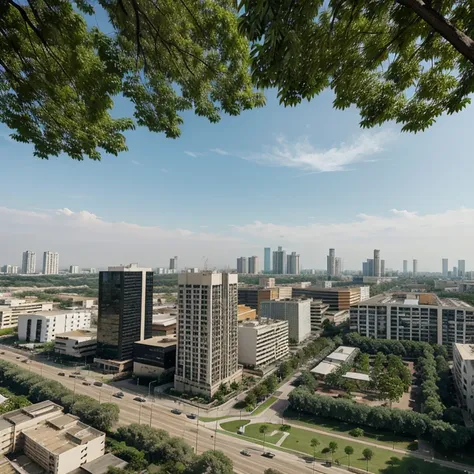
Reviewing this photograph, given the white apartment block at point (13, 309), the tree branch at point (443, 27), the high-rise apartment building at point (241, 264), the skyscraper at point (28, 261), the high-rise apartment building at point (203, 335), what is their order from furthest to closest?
the high-rise apartment building at point (241, 264) < the skyscraper at point (28, 261) < the white apartment block at point (13, 309) < the high-rise apartment building at point (203, 335) < the tree branch at point (443, 27)

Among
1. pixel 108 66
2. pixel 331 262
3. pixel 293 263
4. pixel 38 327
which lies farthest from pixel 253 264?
pixel 108 66

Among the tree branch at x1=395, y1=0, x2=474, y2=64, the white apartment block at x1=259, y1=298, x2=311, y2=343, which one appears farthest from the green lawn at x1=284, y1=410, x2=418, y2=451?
the tree branch at x1=395, y1=0, x2=474, y2=64

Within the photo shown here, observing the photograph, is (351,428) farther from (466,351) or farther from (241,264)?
(241,264)

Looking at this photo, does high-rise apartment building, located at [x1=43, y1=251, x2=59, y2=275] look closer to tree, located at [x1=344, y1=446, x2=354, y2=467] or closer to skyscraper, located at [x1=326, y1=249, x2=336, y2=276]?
skyscraper, located at [x1=326, y1=249, x2=336, y2=276]

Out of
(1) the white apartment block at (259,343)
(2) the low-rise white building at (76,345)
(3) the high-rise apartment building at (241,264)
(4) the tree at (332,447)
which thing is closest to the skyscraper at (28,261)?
(3) the high-rise apartment building at (241,264)

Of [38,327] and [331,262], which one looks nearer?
[38,327]

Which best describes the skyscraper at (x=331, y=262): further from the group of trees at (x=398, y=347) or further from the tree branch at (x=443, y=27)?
the tree branch at (x=443, y=27)
